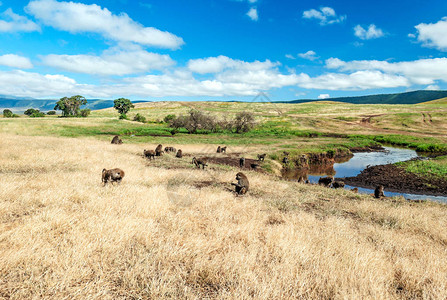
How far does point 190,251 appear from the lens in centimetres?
440

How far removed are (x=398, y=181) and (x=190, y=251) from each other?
25.5m

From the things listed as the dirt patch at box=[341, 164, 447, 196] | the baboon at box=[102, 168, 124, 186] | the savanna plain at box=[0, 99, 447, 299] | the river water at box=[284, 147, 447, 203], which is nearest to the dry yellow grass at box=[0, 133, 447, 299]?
the savanna plain at box=[0, 99, 447, 299]

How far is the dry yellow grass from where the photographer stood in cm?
335

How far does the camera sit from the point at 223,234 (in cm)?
A: 534

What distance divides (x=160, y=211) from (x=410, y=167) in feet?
101

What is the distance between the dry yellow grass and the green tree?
10420cm

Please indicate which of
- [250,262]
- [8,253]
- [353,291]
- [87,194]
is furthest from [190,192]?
[353,291]

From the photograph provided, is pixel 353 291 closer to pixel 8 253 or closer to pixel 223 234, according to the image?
pixel 223 234

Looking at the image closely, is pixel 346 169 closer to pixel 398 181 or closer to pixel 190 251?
pixel 398 181

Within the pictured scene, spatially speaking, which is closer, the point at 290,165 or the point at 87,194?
the point at 87,194

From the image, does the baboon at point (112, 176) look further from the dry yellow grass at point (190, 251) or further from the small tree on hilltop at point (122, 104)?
the small tree on hilltop at point (122, 104)

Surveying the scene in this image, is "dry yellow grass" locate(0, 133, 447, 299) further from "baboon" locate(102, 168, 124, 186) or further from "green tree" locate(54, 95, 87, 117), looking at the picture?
"green tree" locate(54, 95, 87, 117)

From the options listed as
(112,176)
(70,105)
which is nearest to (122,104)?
(70,105)

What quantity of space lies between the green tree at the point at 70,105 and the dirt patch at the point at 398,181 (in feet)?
338
